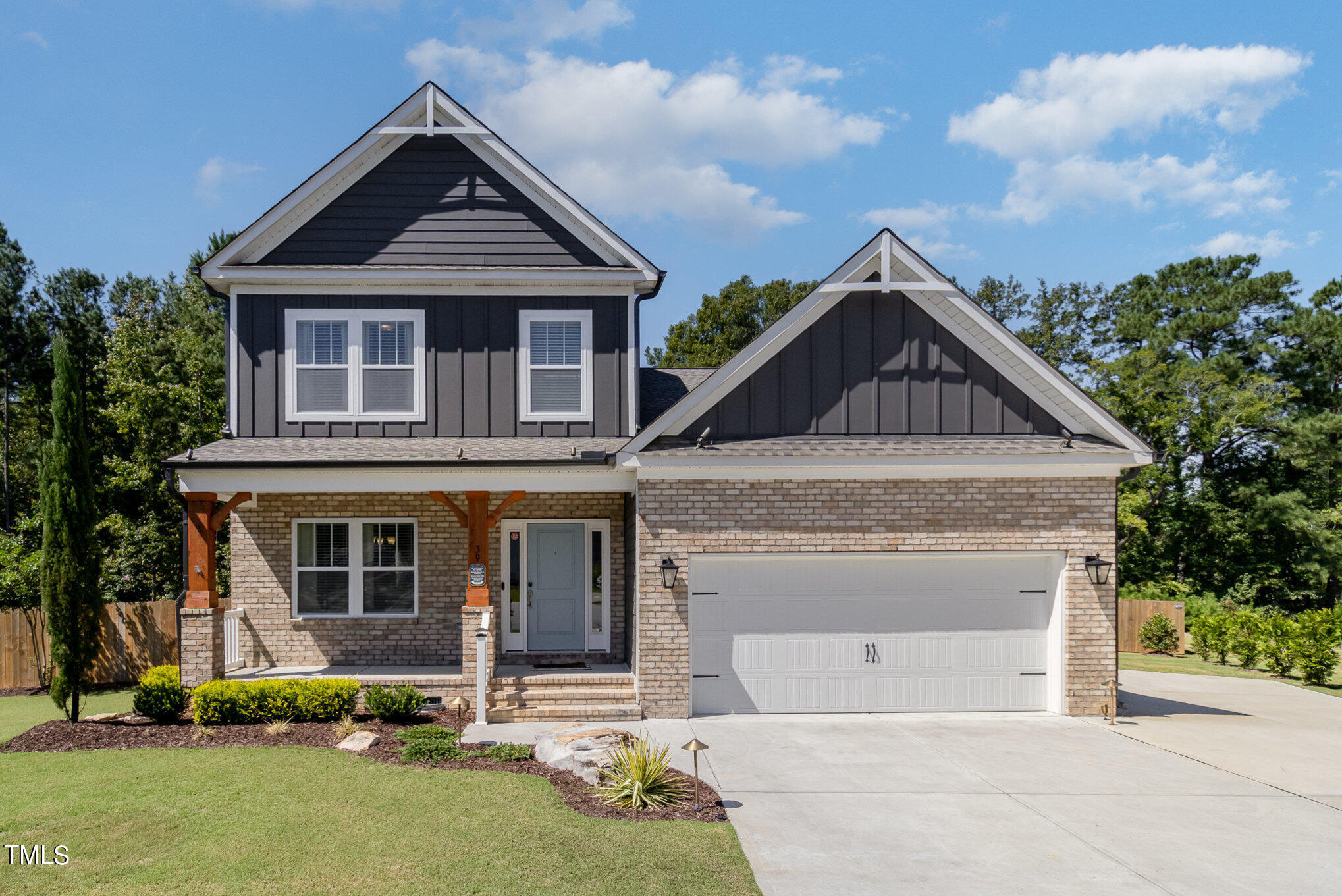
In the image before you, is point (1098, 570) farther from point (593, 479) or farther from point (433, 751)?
point (433, 751)

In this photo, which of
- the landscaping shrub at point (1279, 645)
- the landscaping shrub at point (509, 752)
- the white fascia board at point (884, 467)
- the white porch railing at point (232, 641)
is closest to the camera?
the landscaping shrub at point (509, 752)

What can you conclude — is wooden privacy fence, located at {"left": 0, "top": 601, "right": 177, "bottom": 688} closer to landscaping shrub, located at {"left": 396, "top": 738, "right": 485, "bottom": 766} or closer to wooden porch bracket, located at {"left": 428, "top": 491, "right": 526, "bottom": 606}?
wooden porch bracket, located at {"left": 428, "top": 491, "right": 526, "bottom": 606}

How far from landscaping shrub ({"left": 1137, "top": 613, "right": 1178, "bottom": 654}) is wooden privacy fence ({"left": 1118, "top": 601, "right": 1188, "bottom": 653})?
0.13m

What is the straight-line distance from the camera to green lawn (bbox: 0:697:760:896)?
6035 millimetres

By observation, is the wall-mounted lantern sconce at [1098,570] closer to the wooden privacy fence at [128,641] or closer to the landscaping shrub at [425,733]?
the landscaping shrub at [425,733]

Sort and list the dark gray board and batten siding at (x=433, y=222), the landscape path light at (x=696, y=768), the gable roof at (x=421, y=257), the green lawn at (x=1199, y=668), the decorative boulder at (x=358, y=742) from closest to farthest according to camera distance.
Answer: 1. the landscape path light at (x=696, y=768)
2. the decorative boulder at (x=358, y=742)
3. the gable roof at (x=421, y=257)
4. the dark gray board and batten siding at (x=433, y=222)
5. the green lawn at (x=1199, y=668)

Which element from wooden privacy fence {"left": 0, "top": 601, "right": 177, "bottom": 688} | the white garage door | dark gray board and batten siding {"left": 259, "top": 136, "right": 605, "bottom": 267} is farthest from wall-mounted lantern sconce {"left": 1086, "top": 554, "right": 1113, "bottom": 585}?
wooden privacy fence {"left": 0, "top": 601, "right": 177, "bottom": 688}

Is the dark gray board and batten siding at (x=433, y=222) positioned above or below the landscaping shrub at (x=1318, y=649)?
above

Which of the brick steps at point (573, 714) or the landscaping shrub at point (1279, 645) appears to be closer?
the brick steps at point (573, 714)

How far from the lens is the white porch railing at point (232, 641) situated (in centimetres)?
1258

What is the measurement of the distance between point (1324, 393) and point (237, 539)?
37181mm

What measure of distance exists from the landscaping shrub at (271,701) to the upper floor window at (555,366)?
15.7ft

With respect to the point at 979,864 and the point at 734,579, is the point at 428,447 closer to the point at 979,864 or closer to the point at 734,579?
the point at 734,579

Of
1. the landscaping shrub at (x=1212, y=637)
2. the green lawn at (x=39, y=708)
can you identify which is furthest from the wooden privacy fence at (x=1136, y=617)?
the green lawn at (x=39, y=708)
